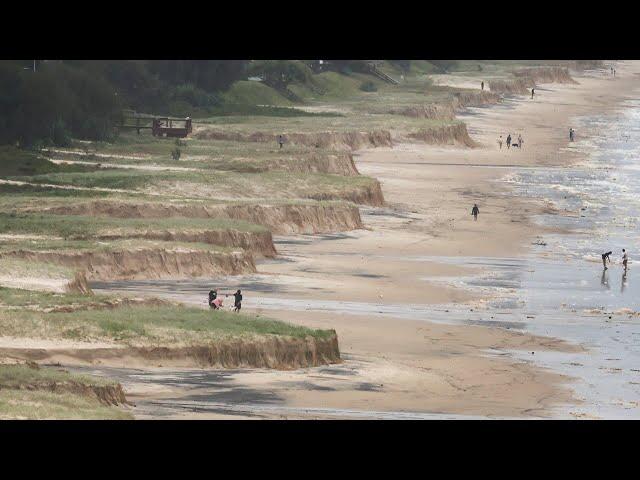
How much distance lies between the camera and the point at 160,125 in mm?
81375

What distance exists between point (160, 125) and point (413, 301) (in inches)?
1640

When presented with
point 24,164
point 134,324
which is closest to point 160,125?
point 24,164

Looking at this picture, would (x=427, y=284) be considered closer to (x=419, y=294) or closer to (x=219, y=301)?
(x=419, y=294)

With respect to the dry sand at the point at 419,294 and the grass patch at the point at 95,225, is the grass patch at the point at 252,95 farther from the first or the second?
the grass patch at the point at 95,225

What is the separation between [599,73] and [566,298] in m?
151

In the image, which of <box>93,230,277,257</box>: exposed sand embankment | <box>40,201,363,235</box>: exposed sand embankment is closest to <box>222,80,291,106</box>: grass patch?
<box>40,201,363,235</box>: exposed sand embankment

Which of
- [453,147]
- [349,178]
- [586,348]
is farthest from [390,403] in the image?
[453,147]

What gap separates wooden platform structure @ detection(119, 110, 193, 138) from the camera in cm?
8069

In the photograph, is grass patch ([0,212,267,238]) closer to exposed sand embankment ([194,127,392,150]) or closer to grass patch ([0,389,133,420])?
grass patch ([0,389,133,420])

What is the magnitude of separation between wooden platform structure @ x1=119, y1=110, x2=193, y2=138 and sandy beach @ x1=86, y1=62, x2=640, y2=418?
29.2 ft

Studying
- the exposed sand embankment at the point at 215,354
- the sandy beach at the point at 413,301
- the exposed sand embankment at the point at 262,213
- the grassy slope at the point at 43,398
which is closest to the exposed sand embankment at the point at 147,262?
the sandy beach at the point at 413,301

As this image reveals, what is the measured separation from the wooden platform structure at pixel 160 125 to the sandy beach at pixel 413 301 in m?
8.89

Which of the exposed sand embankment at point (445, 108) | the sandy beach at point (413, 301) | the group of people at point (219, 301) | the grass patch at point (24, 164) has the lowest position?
the sandy beach at point (413, 301)

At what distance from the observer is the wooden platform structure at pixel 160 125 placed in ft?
265
